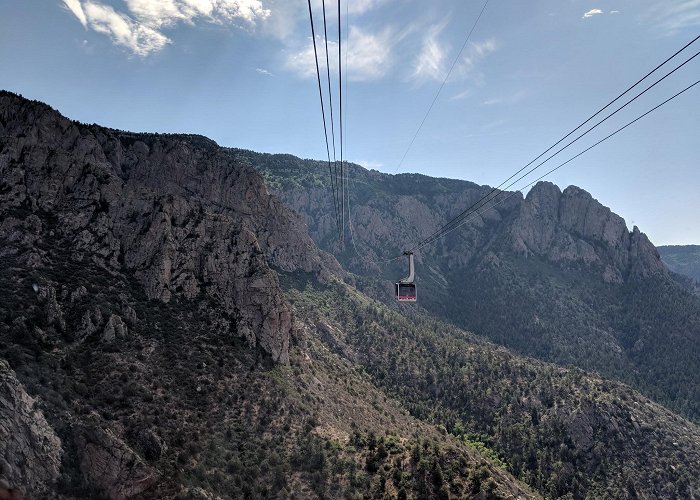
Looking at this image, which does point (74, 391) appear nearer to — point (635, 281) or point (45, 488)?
point (45, 488)

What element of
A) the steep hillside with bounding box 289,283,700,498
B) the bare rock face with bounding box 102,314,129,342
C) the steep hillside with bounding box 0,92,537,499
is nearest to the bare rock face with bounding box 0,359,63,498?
the steep hillside with bounding box 0,92,537,499

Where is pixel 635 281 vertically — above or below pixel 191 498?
above

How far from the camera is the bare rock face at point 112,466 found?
28016 mm

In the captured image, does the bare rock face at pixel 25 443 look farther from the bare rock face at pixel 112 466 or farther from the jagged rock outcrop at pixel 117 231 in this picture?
the jagged rock outcrop at pixel 117 231

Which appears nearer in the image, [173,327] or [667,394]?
[173,327]

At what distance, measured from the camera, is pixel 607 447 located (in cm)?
7744

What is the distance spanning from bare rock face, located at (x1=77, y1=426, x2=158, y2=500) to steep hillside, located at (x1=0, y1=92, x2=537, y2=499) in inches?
3.2

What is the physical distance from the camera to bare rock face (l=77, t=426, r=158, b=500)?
1103 inches

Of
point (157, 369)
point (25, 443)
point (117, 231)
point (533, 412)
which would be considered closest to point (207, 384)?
point (157, 369)

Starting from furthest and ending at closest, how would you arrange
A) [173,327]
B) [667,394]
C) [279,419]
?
[667,394] < [173,327] < [279,419]

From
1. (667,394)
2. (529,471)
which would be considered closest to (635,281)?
(667,394)

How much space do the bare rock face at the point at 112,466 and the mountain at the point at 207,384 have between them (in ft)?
0.32

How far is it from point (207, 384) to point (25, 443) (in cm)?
1916

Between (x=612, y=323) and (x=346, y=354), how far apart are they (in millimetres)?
129841
